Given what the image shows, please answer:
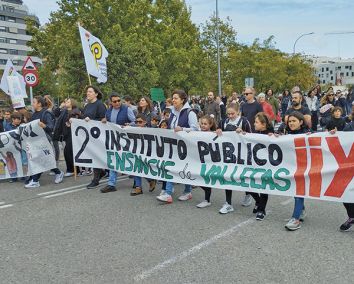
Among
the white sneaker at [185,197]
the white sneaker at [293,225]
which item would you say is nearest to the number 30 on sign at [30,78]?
the white sneaker at [185,197]

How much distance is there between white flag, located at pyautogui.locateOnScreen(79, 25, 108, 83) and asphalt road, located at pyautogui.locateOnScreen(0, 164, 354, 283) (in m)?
4.29

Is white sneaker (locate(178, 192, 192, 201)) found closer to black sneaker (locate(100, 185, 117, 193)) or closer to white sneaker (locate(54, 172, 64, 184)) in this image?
black sneaker (locate(100, 185, 117, 193))

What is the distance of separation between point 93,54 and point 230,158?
561 cm

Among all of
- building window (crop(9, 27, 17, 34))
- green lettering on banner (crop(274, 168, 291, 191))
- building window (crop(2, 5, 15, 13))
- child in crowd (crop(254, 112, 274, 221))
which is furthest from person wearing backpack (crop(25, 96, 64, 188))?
building window (crop(2, 5, 15, 13))

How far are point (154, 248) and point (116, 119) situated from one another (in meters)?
3.54

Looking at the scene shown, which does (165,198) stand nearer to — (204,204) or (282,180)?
(204,204)

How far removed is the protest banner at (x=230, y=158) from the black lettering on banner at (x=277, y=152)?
13 millimetres

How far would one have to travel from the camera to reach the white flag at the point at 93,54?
33.0 feet

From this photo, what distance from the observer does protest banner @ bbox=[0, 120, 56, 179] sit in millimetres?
8297

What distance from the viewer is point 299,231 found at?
5.10 metres

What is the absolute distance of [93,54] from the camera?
33.9ft

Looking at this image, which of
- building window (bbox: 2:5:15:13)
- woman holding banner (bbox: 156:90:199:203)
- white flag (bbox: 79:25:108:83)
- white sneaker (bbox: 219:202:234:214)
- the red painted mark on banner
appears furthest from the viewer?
building window (bbox: 2:5:15:13)

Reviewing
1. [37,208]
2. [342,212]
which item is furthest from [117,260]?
[342,212]

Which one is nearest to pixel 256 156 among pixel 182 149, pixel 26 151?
pixel 182 149
